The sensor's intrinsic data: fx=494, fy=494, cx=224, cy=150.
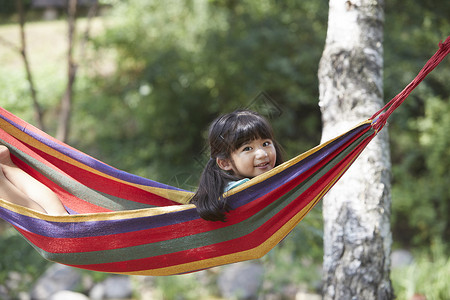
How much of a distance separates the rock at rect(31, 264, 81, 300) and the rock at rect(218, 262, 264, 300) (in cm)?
124

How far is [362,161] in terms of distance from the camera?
1.99m

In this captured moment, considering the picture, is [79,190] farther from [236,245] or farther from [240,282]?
[240,282]

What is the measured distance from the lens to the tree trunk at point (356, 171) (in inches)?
76.3

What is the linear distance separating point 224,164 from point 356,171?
1.92 feet

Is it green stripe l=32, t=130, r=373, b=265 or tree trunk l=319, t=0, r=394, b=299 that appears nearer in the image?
green stripe l=32, t=130, r=373, b=265

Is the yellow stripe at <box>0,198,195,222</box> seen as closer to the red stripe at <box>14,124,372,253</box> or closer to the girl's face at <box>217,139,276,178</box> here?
the red stripe at <box>14,124,372,253</box>

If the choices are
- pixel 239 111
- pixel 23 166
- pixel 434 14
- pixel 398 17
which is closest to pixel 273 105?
pixel 239 111

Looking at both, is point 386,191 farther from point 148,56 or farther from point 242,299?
point 148,56

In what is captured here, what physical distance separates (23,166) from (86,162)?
0.80 feet

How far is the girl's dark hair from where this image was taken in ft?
5.21

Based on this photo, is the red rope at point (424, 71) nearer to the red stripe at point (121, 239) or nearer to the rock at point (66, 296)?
the red stripe at point (121, 239)

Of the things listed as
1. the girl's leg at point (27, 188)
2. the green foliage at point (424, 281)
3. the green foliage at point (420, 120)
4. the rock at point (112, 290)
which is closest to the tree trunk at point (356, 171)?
the girl's leg at point (27, 188)

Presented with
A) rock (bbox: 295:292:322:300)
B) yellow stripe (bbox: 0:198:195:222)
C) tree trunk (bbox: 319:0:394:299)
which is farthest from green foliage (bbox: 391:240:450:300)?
yellow stripe (bbox: 0:198:195:222)

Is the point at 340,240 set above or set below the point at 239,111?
below
